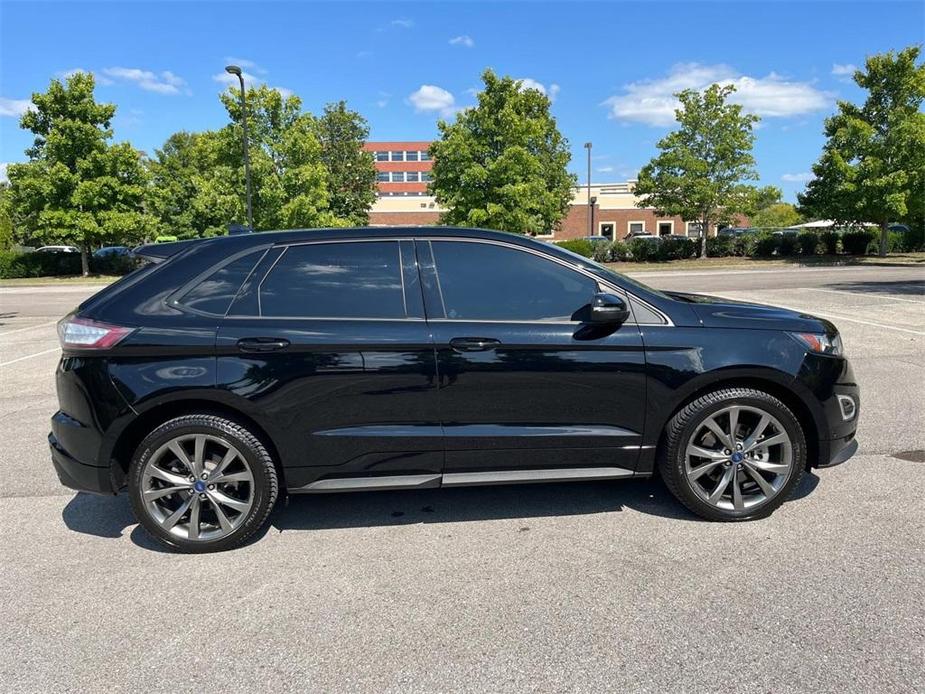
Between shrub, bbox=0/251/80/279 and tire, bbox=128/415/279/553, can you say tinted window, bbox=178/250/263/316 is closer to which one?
tire, bbox=128/415/279/553

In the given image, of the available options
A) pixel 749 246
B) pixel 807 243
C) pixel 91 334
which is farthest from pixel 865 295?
pixel 807 243

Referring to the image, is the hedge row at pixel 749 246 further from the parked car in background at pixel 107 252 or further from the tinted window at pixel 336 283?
the tinted window at pixel 336 283

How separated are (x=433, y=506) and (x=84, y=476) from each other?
197 cm

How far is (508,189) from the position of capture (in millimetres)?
26281

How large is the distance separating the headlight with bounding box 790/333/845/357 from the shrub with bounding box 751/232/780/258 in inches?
1309

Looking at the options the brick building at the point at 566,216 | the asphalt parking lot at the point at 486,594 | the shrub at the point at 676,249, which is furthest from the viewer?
the brick building at the point at 566,216

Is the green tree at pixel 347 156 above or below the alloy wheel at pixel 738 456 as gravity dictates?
above

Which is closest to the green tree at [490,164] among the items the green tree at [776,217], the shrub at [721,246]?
the shrub at [721,246]

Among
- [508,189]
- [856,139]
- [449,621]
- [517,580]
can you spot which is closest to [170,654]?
[449,621]

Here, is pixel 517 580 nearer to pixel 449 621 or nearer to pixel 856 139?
pixel 449 621

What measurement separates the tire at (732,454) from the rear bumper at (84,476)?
3.06 m

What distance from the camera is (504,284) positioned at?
3.58 metres

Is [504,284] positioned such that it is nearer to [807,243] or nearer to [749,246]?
[749,246]

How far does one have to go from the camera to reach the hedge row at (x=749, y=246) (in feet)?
111
